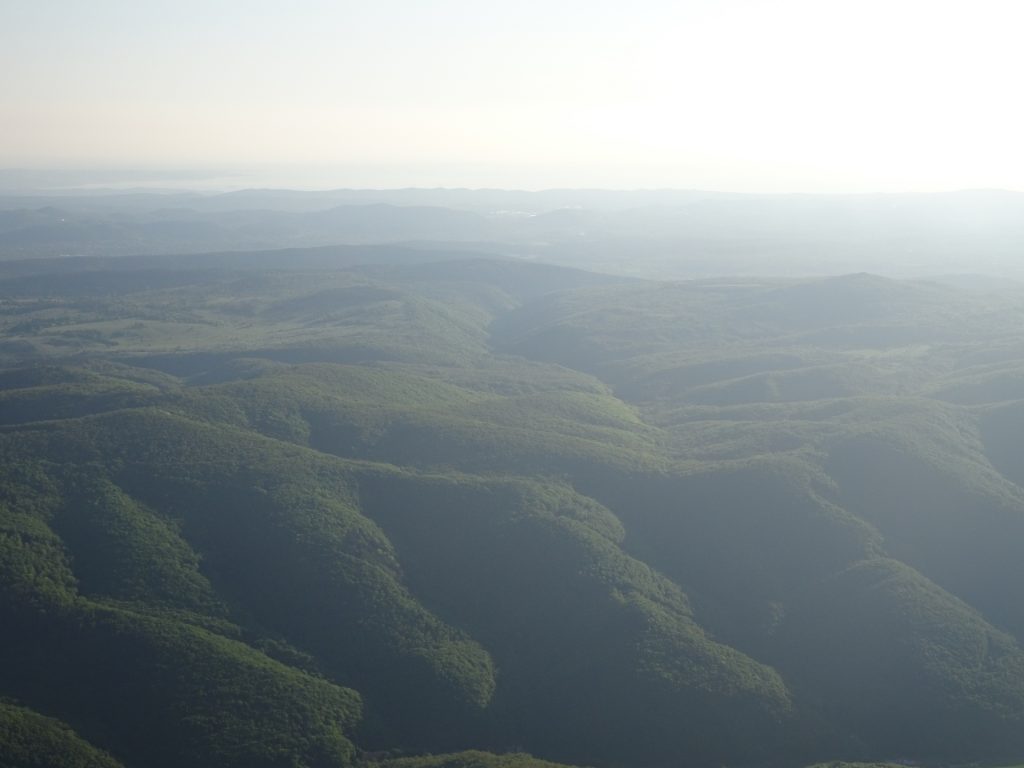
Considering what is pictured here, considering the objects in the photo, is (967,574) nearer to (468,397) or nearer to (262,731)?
(262,731)

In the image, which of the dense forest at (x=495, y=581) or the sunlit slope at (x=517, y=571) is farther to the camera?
the sunlit slope at (x=517, y=571)

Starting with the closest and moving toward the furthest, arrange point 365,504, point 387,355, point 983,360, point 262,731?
point 262,731 < point 365,504 < point 983,360 < point 387,355

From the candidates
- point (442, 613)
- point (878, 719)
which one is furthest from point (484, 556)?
point (878, 719)

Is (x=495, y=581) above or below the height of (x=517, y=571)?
below

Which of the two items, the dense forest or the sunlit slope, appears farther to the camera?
the sunlit slope

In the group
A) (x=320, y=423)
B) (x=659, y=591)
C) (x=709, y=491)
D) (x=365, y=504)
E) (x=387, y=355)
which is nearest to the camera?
(x=659, y=591)

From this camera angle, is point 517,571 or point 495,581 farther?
point 517,571

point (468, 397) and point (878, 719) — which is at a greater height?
point (468, 397)

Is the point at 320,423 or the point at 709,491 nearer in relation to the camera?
the point at 709,491
